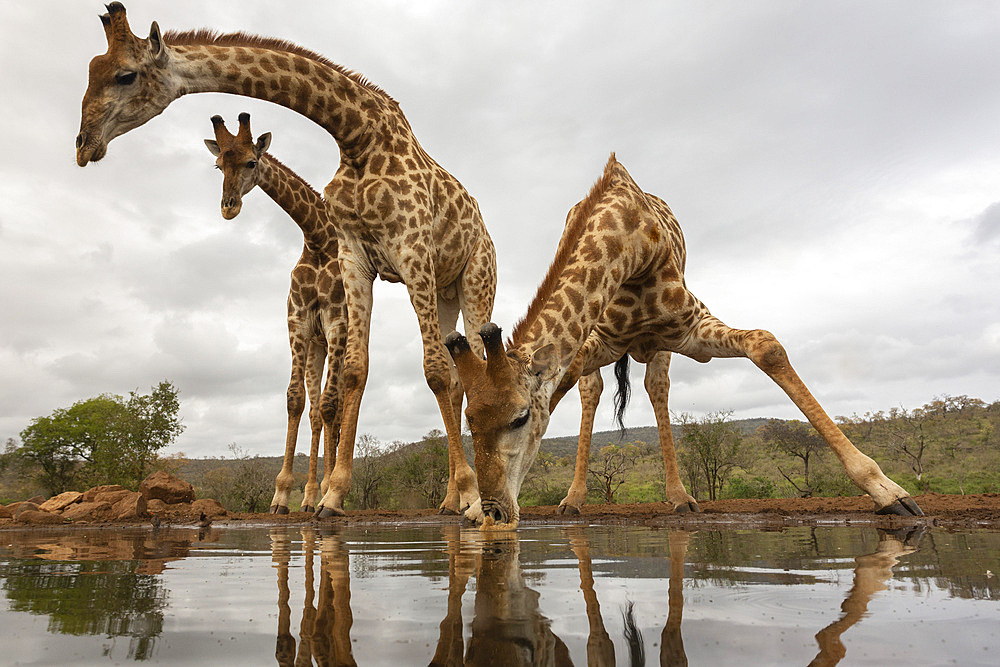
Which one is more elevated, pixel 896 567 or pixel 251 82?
pixel 251 82

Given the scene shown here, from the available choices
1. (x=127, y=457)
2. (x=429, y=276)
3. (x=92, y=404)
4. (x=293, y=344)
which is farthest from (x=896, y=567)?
(x=92, y=404)

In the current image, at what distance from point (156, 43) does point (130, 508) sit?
310 inches

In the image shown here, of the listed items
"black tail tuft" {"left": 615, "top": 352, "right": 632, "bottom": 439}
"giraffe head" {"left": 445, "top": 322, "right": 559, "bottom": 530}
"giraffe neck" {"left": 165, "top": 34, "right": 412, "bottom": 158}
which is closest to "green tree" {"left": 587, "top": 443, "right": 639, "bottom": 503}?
"black tail tuft" {"left": 615, "top": 352, "right": 632, "bottom": 439}

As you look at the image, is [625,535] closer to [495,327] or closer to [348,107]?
[495,327]

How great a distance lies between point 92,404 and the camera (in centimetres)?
2869

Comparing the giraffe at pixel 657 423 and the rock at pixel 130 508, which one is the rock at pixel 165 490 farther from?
the giraffe at pixel 657 423

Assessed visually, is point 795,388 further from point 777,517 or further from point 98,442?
point 98,442

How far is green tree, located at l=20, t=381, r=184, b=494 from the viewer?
22.0m

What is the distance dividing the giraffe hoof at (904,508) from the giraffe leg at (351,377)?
547 centimetres

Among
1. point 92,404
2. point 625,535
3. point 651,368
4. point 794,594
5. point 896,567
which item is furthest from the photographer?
point 92,404

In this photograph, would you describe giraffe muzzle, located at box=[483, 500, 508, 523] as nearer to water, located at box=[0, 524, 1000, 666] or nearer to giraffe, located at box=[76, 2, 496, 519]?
water, located at box=[0, 524, 1000, 666]

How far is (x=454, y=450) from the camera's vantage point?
721 cm

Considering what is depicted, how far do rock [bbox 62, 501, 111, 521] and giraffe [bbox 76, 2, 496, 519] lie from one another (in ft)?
20.2

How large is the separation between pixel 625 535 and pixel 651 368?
4.42 metres
